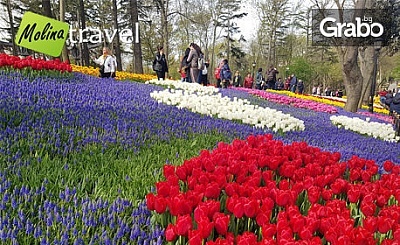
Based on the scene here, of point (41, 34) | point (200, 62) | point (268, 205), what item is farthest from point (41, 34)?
point (200, 62)

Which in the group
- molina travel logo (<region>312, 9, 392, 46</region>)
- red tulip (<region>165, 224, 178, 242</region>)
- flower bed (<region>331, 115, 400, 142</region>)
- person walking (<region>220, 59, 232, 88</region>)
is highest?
molina travel logo (<region>312, 9, 392, 46</region>)

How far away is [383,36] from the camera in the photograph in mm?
20219

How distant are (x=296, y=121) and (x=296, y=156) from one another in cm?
331

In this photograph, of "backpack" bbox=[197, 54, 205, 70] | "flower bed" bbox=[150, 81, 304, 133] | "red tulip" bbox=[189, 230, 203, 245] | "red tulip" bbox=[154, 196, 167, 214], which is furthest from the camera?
"backpack" bbox=[197, 54, 205, 70]

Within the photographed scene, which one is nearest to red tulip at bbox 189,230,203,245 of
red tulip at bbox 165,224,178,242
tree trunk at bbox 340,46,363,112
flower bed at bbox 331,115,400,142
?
red tulip at bbox 165,224,178,242

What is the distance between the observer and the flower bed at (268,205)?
6.10ft

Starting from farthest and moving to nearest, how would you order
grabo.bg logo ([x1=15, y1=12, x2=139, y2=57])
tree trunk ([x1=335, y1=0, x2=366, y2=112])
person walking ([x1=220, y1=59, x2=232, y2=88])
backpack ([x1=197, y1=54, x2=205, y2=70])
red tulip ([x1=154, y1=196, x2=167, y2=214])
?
person walking ([x1=220, y1=59, x2=232, y2=88]), backpack ([x1=197, y1=54, x2=205, y2=70]), tree trunk ([x1=335, y1=0, x2=366, y2=112]), grabo.bg logo ([x1=15, y1=12, x2=139, y2=57]), red tulip ([x1=154, y1=196, x2=167, y2=214])

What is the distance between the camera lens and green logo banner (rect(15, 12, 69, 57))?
26.0ft

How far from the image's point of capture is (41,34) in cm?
825

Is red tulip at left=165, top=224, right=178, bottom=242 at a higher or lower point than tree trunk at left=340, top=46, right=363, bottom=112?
lower

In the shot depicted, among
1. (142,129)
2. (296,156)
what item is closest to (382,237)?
(296,156)

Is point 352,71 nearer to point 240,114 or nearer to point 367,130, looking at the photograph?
point 367,130

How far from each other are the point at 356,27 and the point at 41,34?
40.4 feet

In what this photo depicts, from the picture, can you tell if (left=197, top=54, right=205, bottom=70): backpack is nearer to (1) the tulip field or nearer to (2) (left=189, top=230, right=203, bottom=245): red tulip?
(1) the tulip field
